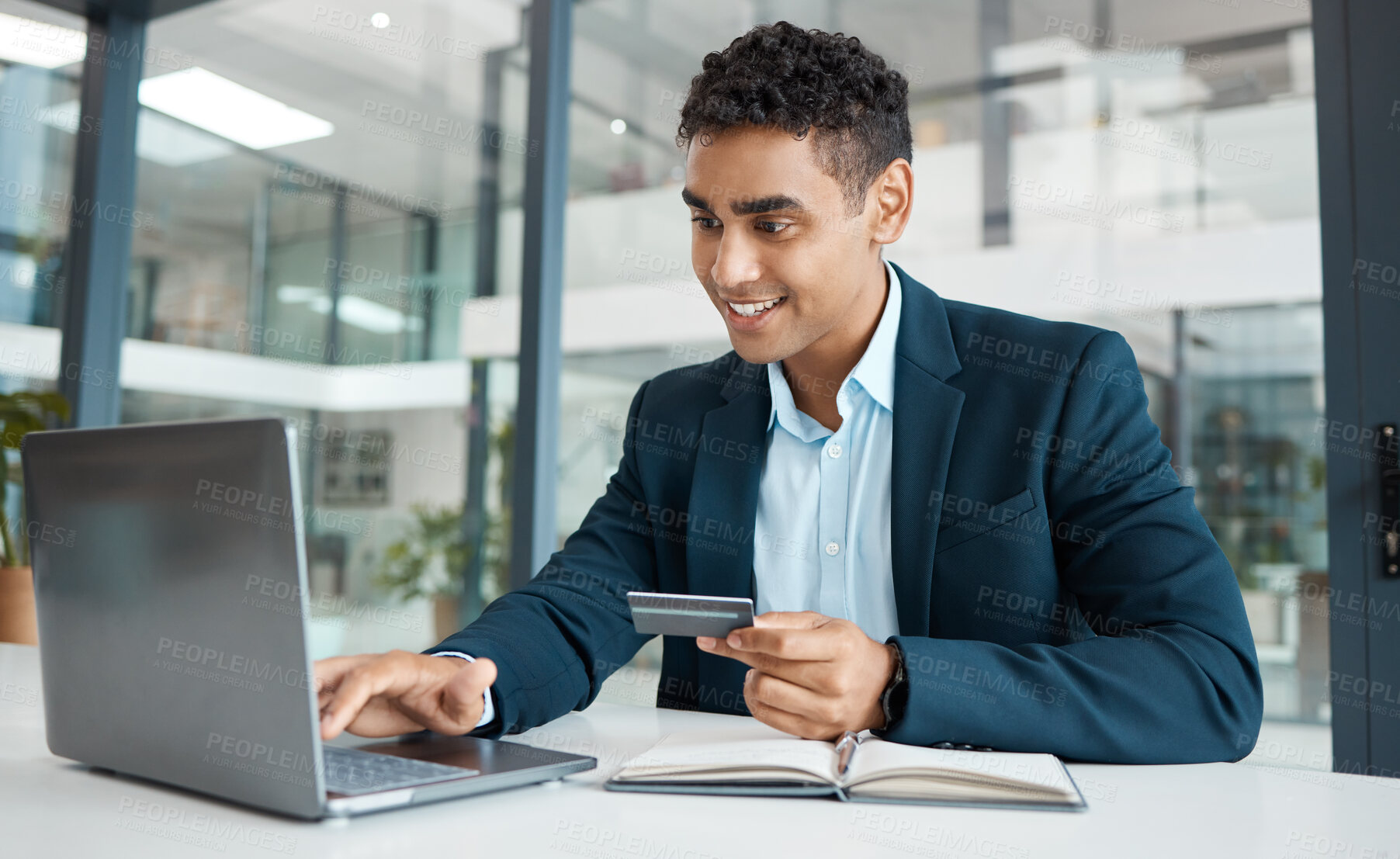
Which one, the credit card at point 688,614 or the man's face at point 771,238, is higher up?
the man's face at point 771,238

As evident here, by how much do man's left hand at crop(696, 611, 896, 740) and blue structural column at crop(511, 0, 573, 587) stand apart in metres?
2.15

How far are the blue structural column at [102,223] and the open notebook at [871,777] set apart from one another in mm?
3573

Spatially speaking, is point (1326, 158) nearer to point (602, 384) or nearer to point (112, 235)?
point (602, 384)

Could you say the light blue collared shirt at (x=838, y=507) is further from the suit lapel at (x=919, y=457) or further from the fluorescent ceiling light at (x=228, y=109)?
the fluorescent ceiling light at (x=228, y=109)

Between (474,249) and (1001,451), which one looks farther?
(474,249)

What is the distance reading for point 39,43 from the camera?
3848 mm

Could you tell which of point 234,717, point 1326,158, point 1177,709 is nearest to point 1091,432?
point 1177,709

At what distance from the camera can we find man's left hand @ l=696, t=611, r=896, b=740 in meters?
1.00

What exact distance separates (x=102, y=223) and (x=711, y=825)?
155 inches

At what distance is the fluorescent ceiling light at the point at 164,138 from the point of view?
12.9 feet

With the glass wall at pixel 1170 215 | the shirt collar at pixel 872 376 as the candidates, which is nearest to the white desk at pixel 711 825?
the shirt collar at pixel 872 376

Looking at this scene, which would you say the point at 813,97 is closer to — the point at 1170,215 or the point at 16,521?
the point at 1170,215

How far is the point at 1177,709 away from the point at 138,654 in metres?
1.00

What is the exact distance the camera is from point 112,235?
12.8 ft
